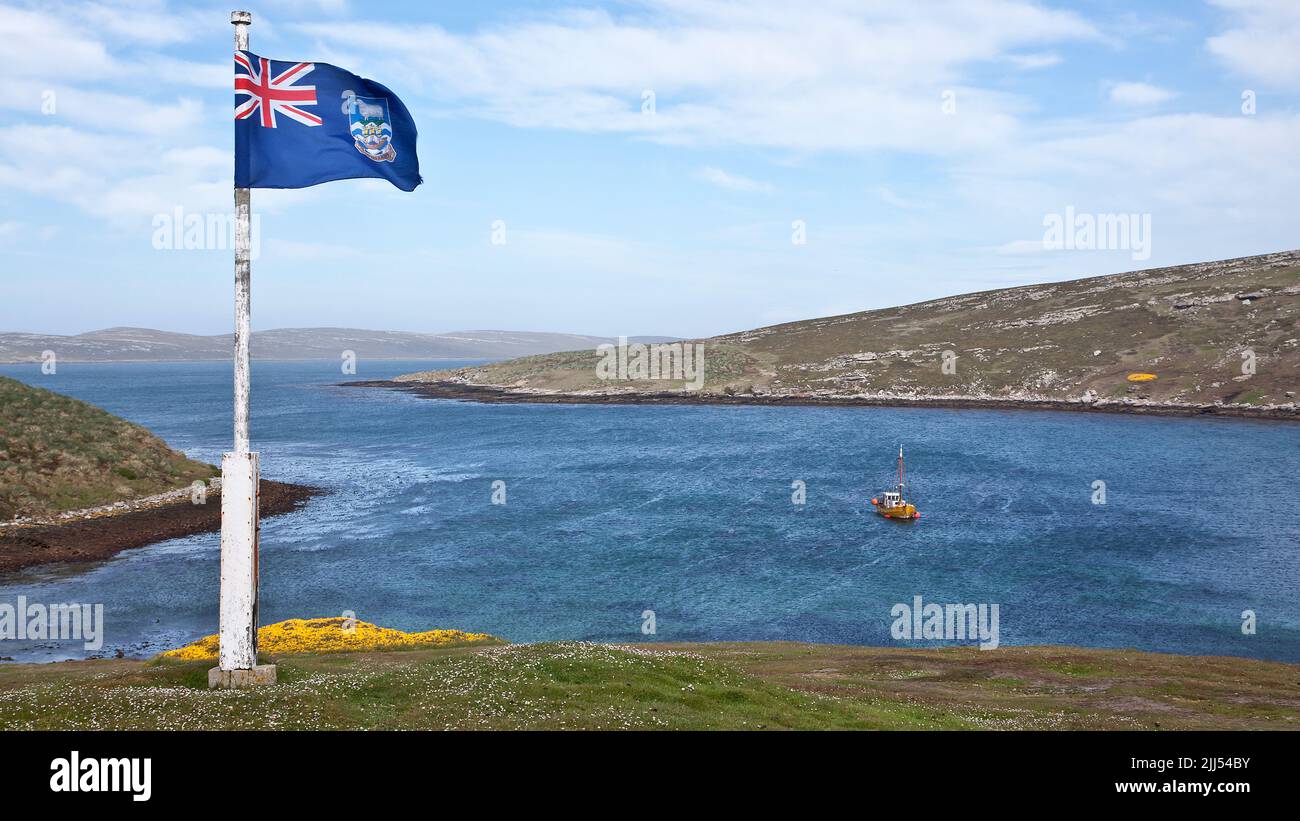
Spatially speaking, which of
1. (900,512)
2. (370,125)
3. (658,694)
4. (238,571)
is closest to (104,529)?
(238,571)

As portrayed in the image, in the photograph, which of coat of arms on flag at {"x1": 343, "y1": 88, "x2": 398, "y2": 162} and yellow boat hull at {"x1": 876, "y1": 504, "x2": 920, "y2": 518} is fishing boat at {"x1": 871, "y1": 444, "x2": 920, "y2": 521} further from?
coat of arms on flag at {"x1": 343, "y1": 88, "x2": 398, "y2": 162}

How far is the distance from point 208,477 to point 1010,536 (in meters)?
71.5

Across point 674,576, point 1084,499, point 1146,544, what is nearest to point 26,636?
point 674,576

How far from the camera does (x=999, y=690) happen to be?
30266 millimetres

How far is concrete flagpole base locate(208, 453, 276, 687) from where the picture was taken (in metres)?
20.7

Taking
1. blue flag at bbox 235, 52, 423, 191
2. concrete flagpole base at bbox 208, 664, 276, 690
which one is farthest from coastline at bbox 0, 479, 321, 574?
blue flag at bbox 235, 52, 423, 191

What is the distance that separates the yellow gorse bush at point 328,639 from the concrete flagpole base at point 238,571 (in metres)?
19.1

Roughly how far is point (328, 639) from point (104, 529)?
36370mm

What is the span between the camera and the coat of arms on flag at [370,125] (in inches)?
846

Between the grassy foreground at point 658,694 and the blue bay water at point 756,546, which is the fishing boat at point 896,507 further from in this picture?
the grassy foreground at point 658,694

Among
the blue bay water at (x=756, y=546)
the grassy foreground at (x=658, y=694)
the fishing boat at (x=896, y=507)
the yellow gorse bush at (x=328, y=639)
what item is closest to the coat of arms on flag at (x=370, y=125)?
the grassy foreground at (x=658, y=694)

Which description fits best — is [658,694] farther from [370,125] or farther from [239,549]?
[370,125]

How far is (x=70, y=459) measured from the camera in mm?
76062
